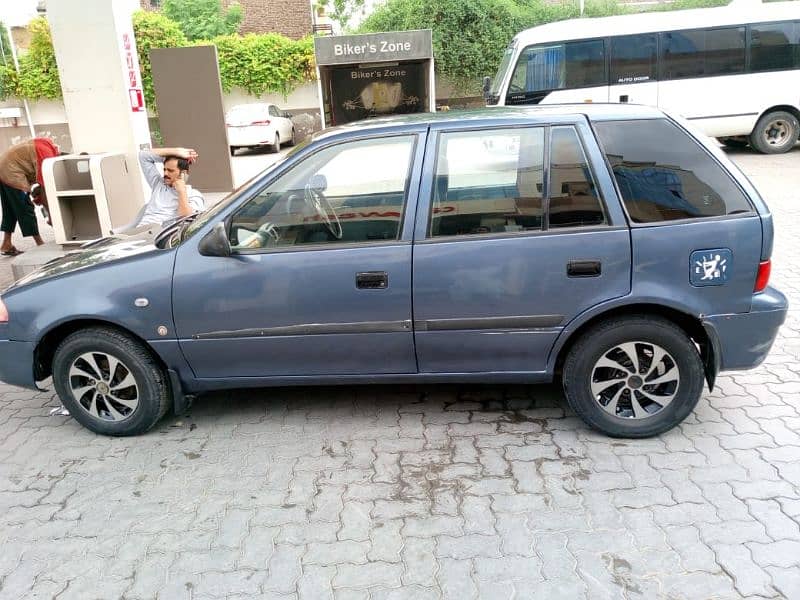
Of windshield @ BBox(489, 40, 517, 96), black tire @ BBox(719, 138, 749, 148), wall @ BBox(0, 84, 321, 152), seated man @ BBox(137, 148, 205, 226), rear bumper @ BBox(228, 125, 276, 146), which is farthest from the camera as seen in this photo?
wall @ BBox(0, 84, 321, 152)

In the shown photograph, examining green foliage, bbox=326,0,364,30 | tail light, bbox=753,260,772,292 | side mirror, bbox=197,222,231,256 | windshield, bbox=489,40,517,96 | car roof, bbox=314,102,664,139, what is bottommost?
tail light, bbox=753,260,772,292

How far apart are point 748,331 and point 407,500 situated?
1942mm

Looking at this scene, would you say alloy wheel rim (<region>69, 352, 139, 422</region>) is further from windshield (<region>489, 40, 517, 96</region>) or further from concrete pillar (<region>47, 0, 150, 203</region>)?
windshield (<region>489, 40, 517, 96</region>)

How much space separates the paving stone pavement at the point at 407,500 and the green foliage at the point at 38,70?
22.8 meters

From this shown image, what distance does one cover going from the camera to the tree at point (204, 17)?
3148 cm

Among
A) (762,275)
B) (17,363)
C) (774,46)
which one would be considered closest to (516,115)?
(762,275)

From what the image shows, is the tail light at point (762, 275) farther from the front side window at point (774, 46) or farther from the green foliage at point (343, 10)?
the green foliage at point (343, 10)

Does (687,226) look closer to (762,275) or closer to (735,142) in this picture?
(762,275)

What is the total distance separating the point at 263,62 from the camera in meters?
23.8

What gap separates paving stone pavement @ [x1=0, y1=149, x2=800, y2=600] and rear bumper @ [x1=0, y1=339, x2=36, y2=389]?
0.39 meters

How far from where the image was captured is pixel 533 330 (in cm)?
352

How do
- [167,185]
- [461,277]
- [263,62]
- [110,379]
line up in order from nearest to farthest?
[461,277], [110,379], [167,185], [263,62]

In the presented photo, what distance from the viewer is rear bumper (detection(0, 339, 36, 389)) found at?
12.5 ft

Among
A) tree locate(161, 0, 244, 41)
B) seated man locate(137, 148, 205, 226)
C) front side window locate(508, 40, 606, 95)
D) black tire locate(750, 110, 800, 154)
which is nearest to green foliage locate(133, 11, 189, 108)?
tree locate(161, 0, 244, 41)
